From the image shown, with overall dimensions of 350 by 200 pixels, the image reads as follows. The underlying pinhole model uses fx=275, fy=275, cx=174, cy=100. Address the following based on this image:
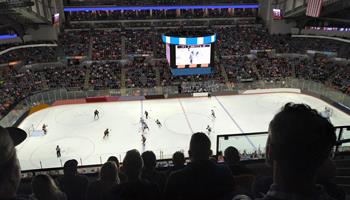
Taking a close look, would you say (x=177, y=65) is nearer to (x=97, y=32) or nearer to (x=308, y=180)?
(x=97, y=32)

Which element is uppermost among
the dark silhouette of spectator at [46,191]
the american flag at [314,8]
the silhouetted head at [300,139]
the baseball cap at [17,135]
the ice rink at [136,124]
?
the american flag at [314,8]

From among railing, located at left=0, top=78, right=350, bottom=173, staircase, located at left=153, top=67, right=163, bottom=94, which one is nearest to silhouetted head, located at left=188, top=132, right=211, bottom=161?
railing, located at left=0, top=78, right=350, bottom=173

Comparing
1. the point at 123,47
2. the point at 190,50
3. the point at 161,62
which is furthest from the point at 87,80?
the point at 190,50

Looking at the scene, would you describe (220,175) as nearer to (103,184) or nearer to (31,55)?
(103,184)

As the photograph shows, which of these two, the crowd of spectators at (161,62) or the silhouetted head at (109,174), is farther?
the crowd of spectators at (161,62)

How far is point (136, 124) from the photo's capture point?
Answer: 21703 millimetres

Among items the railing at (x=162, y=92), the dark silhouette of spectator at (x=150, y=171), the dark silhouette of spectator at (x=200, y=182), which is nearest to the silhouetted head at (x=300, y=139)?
the dark silhouette of spectator at (x=200, y=182)

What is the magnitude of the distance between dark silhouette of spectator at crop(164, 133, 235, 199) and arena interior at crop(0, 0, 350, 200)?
0.01m

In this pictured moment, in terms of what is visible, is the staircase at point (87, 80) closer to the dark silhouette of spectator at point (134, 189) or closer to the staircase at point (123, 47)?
the staircase at point (123, 47)

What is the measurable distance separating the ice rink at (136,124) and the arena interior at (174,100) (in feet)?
0.43

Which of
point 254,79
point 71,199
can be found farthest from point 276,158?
point 254,79

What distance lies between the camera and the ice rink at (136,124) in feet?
57.0

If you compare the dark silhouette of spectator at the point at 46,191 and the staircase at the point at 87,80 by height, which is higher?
the dark silhouette of spectator at the point at 46,191

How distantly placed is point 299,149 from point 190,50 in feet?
80.3
